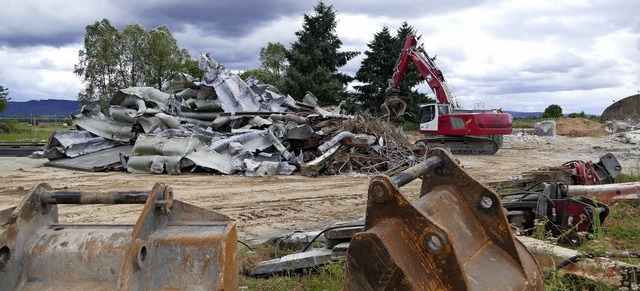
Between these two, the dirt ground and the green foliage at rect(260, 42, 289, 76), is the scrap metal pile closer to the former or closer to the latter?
the dirt ground

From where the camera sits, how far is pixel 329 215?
686cm

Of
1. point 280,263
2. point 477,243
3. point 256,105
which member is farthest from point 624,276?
point 256,105

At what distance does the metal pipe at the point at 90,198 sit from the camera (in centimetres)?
220

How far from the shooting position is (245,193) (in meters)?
8.48

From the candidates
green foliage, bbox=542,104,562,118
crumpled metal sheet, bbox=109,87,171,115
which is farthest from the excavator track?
green foliage, bbox=542,104,562,118

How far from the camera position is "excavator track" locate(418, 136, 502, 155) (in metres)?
16.9

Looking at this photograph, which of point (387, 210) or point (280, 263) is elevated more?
point (387, 210)

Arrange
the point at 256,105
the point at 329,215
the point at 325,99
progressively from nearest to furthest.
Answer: the point at 329,215
the point at 256,105
the point at 325,99

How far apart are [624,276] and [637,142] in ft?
73.8

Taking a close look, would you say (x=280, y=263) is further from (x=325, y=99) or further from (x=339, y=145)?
(x=325, y=99)

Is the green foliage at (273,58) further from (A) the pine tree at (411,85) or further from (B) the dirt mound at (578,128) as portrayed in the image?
(B) the dirt mound at (578,128)

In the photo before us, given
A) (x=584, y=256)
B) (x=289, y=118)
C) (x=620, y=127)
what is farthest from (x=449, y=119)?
(x=620, y=127)

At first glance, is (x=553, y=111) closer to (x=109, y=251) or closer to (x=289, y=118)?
(x=289, y=118)

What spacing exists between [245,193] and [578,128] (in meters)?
30.3
